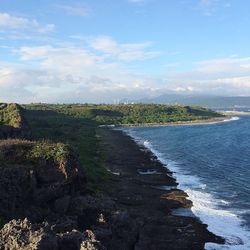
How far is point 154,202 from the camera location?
189ft

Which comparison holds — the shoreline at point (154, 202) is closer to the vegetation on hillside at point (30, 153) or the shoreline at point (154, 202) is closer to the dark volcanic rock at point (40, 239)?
the vegetation on hillside at point (30, 153)

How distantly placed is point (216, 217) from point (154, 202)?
29.2 ft

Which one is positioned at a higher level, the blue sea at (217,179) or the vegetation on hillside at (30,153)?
the vegetation on hillside at (30,153)

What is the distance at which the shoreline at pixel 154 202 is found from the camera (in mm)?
43844

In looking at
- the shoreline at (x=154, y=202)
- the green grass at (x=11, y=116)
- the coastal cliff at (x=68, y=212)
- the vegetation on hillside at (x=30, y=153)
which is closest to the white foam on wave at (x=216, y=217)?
the shoreline at (x=154, y=202)

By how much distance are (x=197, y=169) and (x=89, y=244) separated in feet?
208

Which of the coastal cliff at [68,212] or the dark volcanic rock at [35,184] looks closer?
the coastal cliff at [68,212]

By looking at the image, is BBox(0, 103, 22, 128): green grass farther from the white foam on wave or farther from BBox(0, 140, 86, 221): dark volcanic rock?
BBox(0, 140, 86, 221): dark volcanic rock

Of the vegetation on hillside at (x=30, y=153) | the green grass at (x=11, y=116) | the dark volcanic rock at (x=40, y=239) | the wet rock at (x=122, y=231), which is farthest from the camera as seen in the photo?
the green grass at (x=11, y=116)

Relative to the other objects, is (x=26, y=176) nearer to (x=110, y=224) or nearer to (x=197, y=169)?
(x=110, y=224)

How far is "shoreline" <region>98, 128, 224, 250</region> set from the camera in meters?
43.8

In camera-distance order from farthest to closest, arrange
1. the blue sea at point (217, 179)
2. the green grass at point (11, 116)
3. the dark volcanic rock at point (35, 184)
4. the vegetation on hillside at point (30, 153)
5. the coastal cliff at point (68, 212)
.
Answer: the green grass at point (11, 116), the blue sea at point (217, 179), the vegetation on hillside at point (30, 153), the dark volcanic rock at point (35, 184), the coastal cliff at point (68, 212)

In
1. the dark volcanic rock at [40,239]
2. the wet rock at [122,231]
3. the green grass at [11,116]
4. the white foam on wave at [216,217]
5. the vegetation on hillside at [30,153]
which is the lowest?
the white foam on wave at [216,217]

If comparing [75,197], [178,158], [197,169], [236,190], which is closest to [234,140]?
[178,158]
